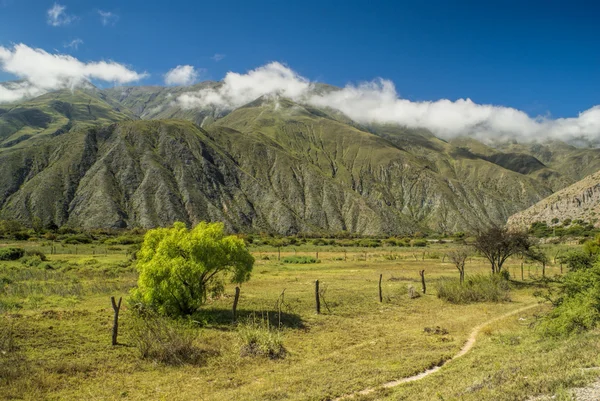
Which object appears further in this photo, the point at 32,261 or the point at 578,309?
the point at 32,261

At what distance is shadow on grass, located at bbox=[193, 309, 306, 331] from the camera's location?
19522 millimetres

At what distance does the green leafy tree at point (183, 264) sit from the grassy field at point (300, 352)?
1.57 m

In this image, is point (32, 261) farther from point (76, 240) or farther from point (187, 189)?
point (187, 189)

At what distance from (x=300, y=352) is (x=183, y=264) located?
749 cm

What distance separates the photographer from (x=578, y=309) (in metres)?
14.2

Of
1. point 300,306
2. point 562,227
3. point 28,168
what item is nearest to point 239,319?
point 300,306

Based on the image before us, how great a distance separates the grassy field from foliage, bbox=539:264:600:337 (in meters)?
0.82

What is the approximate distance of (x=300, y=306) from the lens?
24.8 meters

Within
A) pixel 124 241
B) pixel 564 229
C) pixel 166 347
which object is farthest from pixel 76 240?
pixel 564 229

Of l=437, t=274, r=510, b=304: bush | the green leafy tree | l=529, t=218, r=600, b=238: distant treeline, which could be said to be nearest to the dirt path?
l=437, t=274, r=510, b=304: bush

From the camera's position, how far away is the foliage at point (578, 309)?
13.8 meters

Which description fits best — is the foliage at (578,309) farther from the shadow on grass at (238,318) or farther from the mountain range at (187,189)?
the mountain range at (187,189)

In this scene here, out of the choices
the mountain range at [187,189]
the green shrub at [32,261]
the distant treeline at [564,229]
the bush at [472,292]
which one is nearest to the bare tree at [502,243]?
the bush at [472,292]

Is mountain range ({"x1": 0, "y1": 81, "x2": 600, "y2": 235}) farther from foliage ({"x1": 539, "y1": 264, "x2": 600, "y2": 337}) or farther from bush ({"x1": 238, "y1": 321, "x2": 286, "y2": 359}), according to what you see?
foliage ({"x1": 539, "y1": 264, "x2": 600, "y2": 337})
